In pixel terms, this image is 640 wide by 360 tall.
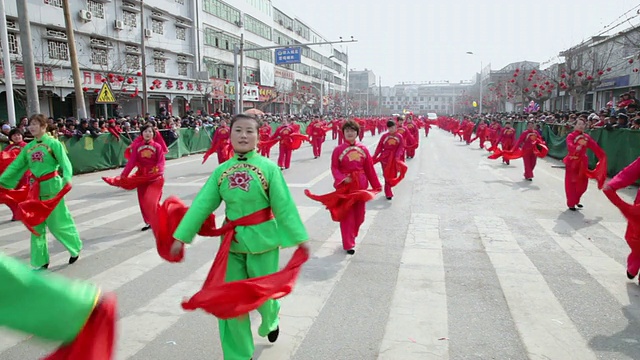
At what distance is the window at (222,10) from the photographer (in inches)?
1692

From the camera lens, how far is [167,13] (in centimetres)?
3725

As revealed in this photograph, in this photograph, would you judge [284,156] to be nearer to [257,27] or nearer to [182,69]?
[182,69]

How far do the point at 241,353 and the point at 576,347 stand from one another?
2.55 m

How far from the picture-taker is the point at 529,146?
487 inches

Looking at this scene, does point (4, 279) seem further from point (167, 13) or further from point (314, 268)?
point (167, 13)

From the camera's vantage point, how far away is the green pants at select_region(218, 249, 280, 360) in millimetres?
3195

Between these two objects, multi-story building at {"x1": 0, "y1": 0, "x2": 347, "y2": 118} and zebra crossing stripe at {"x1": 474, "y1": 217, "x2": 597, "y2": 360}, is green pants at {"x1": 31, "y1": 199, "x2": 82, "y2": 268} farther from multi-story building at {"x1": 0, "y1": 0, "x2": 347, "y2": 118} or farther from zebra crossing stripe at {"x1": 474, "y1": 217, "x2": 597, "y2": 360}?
multi-story building at {"x1": 0, "y1": 0, "x2": 347, "y2": 118}

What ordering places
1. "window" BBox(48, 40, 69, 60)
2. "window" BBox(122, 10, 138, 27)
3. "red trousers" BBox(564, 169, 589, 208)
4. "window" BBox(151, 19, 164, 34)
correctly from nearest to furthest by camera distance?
"red trousers" BBox(564, 169, 589, 208) < "window" BBox(48, 40, 69, 60) < "window" BBox(122, 10, 138, 27) < "window" BBox(151, 19, 164, 34)

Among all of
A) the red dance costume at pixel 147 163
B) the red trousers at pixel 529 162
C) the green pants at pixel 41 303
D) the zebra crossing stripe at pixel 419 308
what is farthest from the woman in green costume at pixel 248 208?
the red trousers at pixel 529 162

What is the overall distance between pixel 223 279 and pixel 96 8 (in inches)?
1285

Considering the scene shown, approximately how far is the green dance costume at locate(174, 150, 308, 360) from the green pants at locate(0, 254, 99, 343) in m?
1.42

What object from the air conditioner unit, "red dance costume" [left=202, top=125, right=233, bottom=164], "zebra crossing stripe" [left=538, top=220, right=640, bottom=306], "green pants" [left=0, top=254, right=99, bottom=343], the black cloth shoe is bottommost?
"zebra crossing stripe" [left=538, top=220, right=640, bottom=306]

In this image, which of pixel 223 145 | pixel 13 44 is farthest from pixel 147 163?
pixel 13 44

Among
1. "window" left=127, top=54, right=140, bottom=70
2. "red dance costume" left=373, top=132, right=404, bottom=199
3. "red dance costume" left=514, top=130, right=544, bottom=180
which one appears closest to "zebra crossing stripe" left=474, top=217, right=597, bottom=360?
"red dance costume" left=373, top=132, right=404, bottom=199
